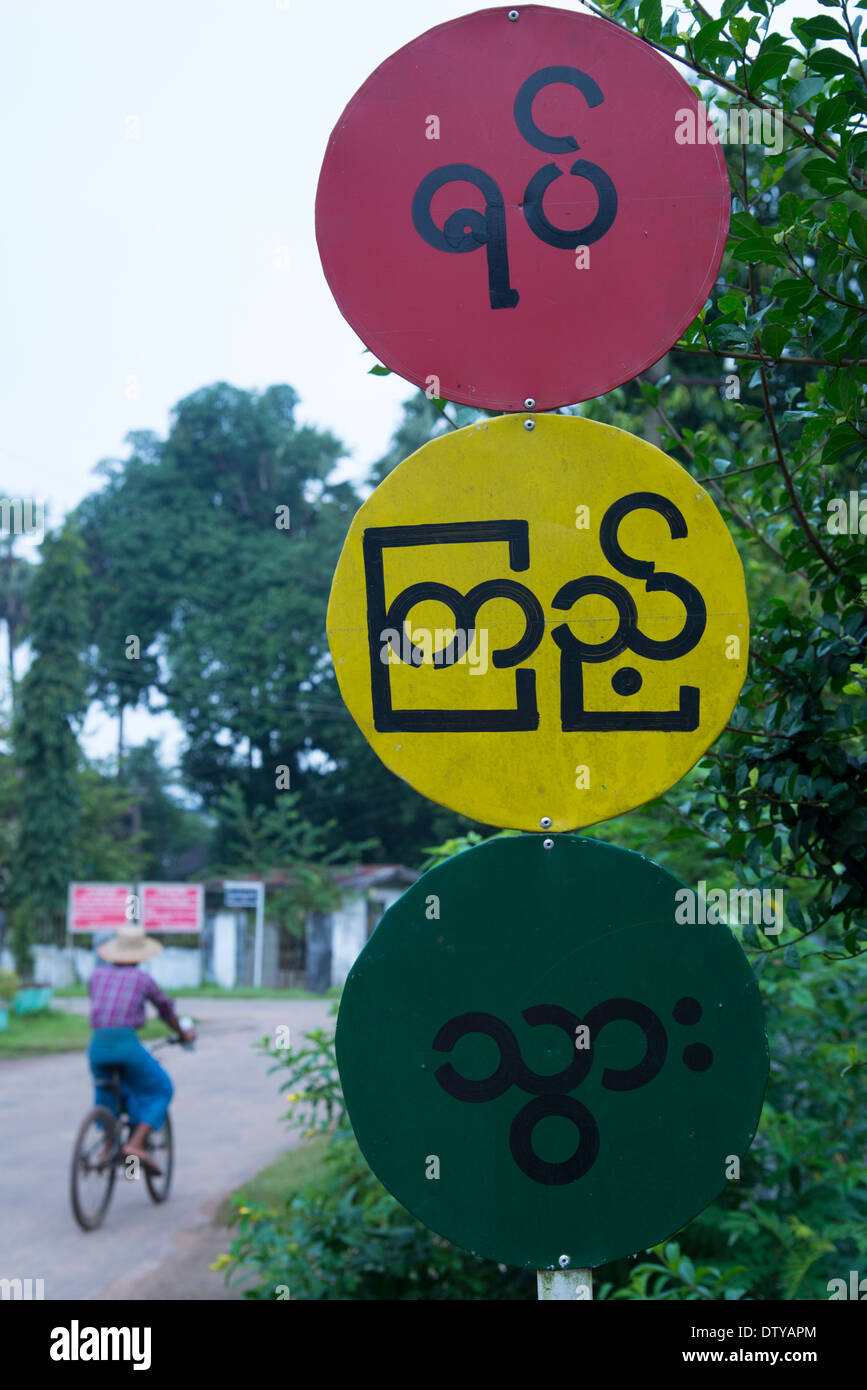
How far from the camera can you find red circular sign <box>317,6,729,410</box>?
154 centimetres

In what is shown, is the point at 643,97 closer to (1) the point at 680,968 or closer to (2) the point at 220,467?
(1) the point at 680,968

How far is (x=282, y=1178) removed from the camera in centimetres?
670

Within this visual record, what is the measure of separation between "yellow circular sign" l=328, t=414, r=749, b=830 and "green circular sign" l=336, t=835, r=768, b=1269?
0.36 feet

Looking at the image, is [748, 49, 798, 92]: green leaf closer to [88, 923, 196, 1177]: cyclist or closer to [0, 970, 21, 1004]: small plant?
[88, 923, 196, 1177]: cyclist

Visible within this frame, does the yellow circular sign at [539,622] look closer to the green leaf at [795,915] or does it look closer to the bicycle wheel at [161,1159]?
the green leaf at [795,915]

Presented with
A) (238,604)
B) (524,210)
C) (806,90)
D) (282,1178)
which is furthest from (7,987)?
(806,90)

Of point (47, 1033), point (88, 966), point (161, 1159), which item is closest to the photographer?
point (161, 1159)

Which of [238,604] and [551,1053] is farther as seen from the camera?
[238,604]

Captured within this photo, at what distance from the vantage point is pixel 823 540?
2201 millimetres

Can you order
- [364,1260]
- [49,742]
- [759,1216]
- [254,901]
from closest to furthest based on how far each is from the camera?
Result: [759,1216] < [364,1260] < [49,742] < [254,901]

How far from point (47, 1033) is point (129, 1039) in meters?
11.1

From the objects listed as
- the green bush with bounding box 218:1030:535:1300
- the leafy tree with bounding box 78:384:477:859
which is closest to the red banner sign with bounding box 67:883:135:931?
the leafy tree with bounding box 78:384:477:859

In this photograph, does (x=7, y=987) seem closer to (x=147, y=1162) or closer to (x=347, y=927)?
(x=347, y=927)

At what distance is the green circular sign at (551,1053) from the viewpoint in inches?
54.0
